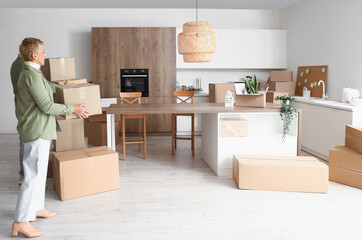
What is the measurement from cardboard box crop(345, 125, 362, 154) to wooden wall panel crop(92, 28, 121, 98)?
14.5ft

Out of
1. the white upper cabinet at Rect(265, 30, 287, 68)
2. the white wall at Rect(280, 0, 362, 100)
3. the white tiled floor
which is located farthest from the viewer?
the white upper cabinet at Rect(265, 30, 287, 68)

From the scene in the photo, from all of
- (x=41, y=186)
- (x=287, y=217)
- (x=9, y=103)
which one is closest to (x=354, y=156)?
(x=287, y=217)

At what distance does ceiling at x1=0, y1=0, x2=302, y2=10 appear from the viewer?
694 centimetres

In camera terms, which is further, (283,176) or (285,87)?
(285,87)

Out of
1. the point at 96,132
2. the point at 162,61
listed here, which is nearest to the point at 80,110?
the point at 96,132

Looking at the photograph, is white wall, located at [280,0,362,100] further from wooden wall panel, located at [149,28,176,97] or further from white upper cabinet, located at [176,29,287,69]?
wooden wall panel, located at [149,28,176,97]

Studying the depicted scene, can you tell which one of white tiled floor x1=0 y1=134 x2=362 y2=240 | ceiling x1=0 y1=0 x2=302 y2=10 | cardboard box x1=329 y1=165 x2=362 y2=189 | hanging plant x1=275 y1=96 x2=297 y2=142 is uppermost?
ceiling x1=0 y1=0 x2=302 y2=10

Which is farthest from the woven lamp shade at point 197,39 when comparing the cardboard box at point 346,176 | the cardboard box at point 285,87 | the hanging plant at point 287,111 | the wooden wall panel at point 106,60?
the wooden wall panel at point 106,60

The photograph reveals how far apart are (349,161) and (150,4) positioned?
484 cm

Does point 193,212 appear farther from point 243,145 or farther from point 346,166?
point 346,166

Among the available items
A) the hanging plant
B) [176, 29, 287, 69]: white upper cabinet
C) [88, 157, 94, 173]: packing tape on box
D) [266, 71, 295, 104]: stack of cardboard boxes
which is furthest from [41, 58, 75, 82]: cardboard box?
[176, 29, 287, 69]: white upper cabinet

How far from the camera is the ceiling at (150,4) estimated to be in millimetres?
6941

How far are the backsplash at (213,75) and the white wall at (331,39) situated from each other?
865 mm

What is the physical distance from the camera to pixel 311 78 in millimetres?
6449
